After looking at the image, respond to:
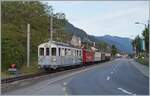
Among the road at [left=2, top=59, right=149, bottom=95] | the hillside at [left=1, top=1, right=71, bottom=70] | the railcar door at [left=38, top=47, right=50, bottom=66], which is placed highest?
the hillside at [left=1, top=1, right=71, bottom=70]

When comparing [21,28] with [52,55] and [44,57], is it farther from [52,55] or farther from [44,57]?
[52,55]

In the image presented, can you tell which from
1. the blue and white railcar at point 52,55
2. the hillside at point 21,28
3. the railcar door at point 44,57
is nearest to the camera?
the blue and white railcar at point 52,55

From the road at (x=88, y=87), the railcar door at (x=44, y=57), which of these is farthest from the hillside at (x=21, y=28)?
the road at (x=88, y=87)

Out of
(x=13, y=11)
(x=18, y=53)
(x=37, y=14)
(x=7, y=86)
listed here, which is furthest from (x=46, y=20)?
(x=7, y=86)

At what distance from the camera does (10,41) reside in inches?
1860

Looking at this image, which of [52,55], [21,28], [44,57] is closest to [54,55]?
[52,55]

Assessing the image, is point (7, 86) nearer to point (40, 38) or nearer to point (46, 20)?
point (40, 38)

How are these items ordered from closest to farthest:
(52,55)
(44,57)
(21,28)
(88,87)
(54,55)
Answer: (88,87)
(54,55)
(52,55)
(44,57)
(21,28)

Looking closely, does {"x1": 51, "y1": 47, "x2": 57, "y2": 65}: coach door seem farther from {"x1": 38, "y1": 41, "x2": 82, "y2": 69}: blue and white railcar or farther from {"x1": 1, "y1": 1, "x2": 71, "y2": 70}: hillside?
A: {"x1": 1, "y1": 1, "x2": 71, "y2": 70}: hillside

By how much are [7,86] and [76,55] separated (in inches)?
1324

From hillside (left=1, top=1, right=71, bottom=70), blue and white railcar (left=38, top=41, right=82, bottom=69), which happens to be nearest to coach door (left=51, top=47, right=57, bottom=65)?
blue and white railcar (left=38, top=41, right=82, bottom=69)

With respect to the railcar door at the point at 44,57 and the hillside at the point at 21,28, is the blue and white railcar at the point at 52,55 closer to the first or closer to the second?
the railcar door at the point at 44,57

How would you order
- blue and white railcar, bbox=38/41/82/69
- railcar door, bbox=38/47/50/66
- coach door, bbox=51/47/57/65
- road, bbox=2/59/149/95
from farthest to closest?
railcar door, bbox=38/47/50/66 < blue and white railcar, bbox=38/41/82/69 < coach door, bbox=51/47/57/65 < road, bbox=2/59/149/95

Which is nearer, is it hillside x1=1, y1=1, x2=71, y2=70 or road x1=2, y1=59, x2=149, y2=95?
road x1=2, y1=59, x2=149, y2=95
